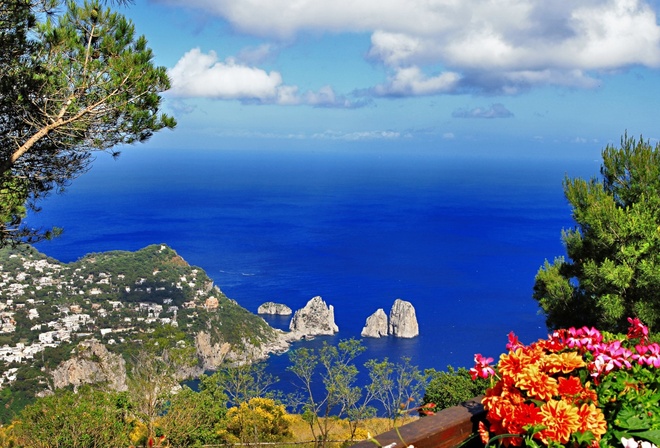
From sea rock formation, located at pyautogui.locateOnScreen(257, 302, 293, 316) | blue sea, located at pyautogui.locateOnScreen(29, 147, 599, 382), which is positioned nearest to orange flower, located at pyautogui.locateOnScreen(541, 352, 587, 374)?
blue sea, located at pyautogui.locateOnScreen(29, 147, 599, 382)

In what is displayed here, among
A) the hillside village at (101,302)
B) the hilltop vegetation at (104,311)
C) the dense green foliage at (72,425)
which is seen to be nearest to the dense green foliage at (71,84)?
→ the dense green foliage at (72,425)

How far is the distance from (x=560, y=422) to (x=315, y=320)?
37001mm

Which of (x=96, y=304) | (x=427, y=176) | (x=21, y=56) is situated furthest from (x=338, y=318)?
(x=427, y=176)

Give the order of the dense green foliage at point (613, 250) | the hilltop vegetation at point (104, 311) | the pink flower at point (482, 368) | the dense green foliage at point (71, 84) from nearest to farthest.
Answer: the pink flower at point (482, 368) < the dense green foliage at point (71, 84) < the dense green foliage at point (613, 250) < the hilltop vegetation at point (104, 311)

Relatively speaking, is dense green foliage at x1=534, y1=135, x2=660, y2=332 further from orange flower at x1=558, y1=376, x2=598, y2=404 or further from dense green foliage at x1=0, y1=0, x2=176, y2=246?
orange flower at x1=558, y1=376, x2=598, y2=404

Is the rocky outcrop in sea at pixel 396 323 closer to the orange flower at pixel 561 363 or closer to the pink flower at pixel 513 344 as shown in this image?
the pink flower at pixel 513 344

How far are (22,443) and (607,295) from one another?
7.24 meters

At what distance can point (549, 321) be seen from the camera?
312 inches

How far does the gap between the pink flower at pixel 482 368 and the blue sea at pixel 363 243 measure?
24793mm

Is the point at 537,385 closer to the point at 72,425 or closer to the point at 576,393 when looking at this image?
the point at 576,393

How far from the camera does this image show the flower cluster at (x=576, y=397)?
126cm

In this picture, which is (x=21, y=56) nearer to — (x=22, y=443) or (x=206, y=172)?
(x=22, y=443)

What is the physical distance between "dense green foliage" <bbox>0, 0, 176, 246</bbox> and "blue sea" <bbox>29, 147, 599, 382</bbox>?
67.4ft

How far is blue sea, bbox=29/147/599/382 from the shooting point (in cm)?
3966
